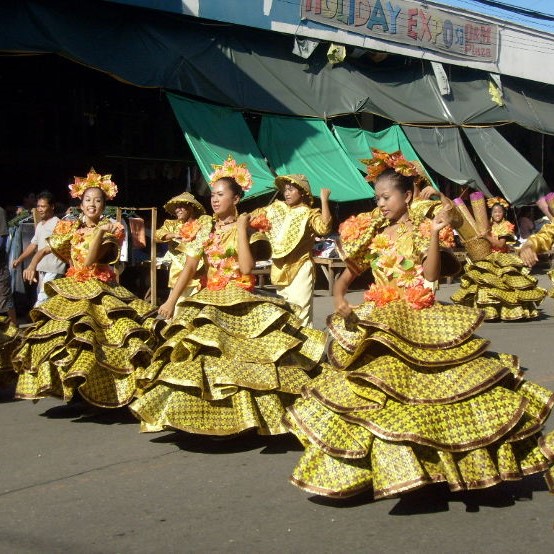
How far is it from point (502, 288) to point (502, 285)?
0.05 meters

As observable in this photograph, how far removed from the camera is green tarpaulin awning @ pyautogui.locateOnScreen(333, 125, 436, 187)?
1895 centimetres

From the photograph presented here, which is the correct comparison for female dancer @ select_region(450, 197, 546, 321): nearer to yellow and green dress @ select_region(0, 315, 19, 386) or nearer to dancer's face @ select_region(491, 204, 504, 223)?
dancer's face @ select_region(491, 204, 504, 223)

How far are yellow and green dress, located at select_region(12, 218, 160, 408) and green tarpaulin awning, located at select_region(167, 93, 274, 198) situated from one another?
825 centimetres

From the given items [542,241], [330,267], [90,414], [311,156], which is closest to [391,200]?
[542,241]

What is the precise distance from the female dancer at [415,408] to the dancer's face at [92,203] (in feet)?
10.1

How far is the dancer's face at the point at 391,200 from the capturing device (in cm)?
560

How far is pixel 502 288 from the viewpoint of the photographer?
14.4 metres

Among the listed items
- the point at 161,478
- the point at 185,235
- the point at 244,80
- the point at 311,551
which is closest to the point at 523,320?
the point at 244,80

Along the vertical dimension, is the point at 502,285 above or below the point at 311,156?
below

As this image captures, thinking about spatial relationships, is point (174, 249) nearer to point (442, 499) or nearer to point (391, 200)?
point (391, 200)

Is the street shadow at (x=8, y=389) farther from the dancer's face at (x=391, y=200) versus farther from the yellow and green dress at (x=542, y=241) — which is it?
the yellow and green dress at (x=542, y=241)

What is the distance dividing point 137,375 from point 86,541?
2639mm

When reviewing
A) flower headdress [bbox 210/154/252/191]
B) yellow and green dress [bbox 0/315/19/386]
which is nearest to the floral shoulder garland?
flower headdress [bbox 210/154/252/191]

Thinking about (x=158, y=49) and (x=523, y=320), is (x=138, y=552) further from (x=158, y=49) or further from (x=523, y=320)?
(x=158, y=49)
